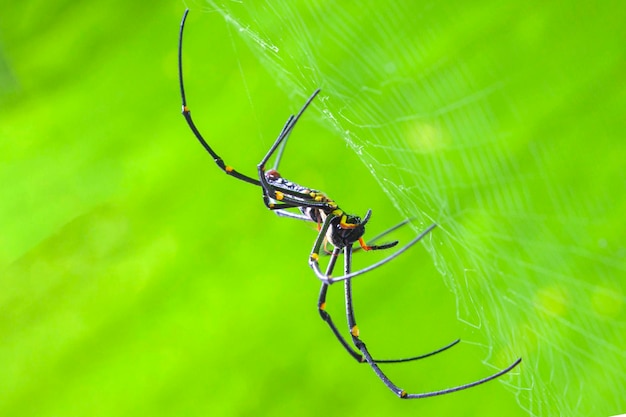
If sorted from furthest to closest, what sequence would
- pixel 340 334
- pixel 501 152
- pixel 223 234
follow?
1. pixel 223 234
2. pixel 340 334
3. pixel 501 152

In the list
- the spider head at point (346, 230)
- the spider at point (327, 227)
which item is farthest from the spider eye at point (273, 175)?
the spider head at point (346, 230)

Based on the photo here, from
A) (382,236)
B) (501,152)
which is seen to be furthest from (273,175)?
(501,152)

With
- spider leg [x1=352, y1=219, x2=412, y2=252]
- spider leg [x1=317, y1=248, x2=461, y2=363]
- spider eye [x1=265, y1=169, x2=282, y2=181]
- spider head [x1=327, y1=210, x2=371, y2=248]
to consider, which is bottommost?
spider leg [x1=317, y1=248, x2=461, y2=363]

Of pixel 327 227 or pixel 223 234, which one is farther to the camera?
pixel 223 234

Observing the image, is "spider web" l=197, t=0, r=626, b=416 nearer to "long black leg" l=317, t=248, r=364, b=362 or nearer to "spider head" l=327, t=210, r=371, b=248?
"spider head" l=327, t=210, r=371, b=248

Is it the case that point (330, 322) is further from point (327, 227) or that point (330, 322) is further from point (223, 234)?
point (223, 234)

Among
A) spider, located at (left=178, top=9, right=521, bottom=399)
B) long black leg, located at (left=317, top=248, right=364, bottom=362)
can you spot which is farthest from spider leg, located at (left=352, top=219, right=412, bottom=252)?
long black leg, located at (left=317, top=248, right=364, bottom=362)

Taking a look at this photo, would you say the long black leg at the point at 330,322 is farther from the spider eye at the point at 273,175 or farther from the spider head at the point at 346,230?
the spider eye at the point at 273,175

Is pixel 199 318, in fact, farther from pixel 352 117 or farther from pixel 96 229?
pixel 352 117
